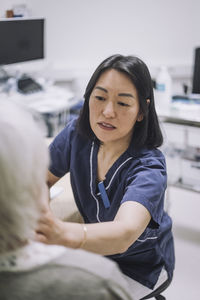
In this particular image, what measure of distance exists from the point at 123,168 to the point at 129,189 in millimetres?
137

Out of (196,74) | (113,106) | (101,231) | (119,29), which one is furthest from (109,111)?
(119,29)

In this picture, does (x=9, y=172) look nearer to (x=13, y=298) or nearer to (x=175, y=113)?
(x=13, y=298)

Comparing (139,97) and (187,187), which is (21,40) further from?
(139,97)

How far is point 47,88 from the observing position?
3410 millimetres

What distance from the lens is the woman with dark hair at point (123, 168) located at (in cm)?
112

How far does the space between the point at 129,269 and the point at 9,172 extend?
2.79ft

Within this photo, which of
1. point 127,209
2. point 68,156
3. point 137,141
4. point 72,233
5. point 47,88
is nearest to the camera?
point 72,233

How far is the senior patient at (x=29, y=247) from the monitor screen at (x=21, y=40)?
8.39 feet

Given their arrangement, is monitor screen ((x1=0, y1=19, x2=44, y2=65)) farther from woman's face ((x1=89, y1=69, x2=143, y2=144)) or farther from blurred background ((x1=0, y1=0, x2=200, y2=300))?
woman's face ((x1=89, y1=69, x2=143, y2=144))

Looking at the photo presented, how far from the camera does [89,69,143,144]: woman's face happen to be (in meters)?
1.21

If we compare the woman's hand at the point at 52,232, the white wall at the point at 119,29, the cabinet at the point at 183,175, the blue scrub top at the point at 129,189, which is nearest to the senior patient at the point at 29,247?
the woman's hand at the point at 52,232

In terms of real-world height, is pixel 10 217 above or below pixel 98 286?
above

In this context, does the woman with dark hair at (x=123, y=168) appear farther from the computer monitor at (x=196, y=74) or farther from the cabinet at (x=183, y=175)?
the computer monitor at (x=196, y=74)

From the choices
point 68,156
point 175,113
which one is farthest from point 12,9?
point 68,156
